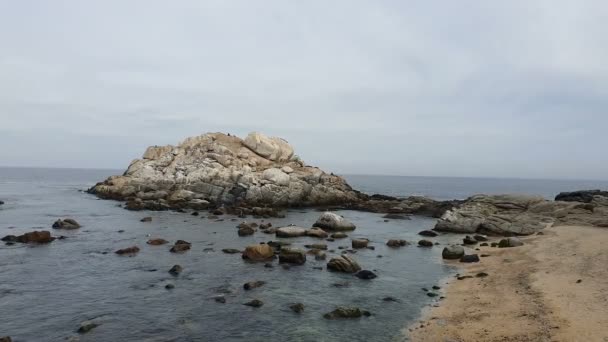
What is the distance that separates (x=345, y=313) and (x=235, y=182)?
53.4 metres

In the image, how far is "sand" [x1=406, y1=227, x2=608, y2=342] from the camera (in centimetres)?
1602

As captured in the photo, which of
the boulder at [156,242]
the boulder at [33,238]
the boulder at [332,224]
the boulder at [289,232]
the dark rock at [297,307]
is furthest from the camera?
the boulder at [332,224]

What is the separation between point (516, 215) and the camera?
1921 inches

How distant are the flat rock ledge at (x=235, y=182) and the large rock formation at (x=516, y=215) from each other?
12881mm

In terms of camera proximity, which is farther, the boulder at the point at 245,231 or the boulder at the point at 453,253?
the boulder at the point at 245,231

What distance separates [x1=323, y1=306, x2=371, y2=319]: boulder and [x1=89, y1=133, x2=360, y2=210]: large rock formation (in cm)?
4833

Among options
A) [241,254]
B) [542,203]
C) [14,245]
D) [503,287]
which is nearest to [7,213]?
[14,245]

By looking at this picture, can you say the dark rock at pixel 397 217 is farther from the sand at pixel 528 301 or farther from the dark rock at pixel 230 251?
the dark rock at pixel 230 251

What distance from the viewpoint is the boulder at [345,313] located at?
19.0m

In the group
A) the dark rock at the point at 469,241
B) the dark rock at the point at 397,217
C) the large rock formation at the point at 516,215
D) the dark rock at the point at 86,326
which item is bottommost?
the dark rock at the point at 86,326

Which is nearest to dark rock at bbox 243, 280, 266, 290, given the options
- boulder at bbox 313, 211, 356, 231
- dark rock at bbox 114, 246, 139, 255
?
dark rock at bbox 114, 246, 139, 255

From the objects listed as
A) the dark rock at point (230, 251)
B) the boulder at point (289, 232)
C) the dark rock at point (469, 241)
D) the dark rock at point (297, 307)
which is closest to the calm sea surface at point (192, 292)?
the dark rock at point (297, 307)

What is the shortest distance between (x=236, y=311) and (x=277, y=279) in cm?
596

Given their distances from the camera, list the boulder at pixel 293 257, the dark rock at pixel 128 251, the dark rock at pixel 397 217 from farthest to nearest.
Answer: the dark rock at pixel 397 217
the dark rock at pixel 128 251
the boulder at pixel 293 257
